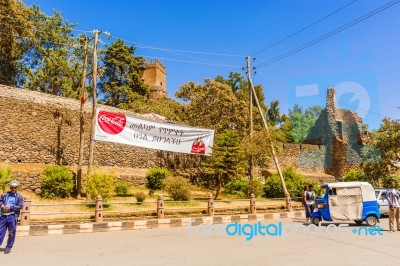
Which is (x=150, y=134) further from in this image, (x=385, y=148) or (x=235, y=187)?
(x=385, y=148)

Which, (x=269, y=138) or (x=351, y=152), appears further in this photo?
(x=351, y=152)

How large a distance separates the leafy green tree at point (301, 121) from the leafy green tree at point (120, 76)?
23.9m

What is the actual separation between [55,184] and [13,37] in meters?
19.0

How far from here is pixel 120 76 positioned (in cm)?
4194

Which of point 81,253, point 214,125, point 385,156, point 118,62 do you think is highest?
point 118,62

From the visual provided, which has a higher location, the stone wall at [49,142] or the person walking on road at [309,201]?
the stone wall at [49,142]

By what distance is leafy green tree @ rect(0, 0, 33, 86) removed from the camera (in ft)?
87.8

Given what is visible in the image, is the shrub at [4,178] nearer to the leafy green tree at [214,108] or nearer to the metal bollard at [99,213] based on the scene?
the metal bollard at [99,213]

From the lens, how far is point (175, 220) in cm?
1376

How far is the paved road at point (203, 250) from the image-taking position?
22.8ft

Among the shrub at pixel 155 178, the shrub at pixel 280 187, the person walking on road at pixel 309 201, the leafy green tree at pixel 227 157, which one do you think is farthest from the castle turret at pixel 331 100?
the person walking on road at pixel 309 201

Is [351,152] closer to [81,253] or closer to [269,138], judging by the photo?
[269,138]

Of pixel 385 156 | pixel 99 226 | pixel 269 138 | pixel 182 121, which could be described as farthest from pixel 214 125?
pixel 99 226

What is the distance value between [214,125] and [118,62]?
768 inches
